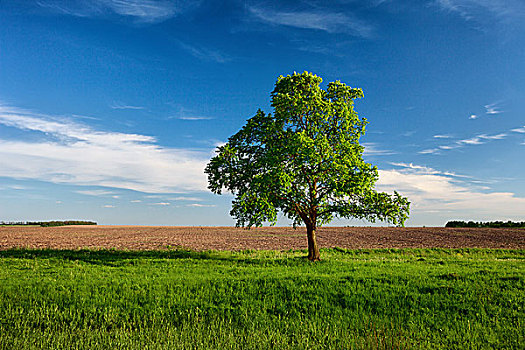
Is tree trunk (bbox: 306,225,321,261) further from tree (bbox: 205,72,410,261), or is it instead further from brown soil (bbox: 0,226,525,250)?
brown soil (bbox: 0,226,525,250)

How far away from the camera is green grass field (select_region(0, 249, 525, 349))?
1041 cm

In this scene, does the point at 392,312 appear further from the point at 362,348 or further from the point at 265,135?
the point at 265,135

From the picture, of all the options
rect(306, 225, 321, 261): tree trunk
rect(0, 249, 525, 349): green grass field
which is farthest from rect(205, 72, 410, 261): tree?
rect(0, 249, 525, 349): green grass field

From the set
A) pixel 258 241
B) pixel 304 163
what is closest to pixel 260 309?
pixel 304 163

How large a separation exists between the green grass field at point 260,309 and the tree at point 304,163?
758 centimetres

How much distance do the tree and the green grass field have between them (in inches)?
299

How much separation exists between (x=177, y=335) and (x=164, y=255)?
71.3ft

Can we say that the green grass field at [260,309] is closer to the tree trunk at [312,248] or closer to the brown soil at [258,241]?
the tree trunk at [312,248]

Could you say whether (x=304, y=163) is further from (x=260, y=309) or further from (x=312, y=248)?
(x=260, y=309)

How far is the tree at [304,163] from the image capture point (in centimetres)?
2734

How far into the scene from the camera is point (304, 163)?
2828 centimetres

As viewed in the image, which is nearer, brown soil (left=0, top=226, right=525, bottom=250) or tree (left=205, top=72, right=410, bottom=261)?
tree (left=205, top=72, right=410, bottom=261)

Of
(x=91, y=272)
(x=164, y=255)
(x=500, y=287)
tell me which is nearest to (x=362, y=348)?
(x=500, y=287)

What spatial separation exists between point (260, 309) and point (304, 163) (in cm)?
1609
